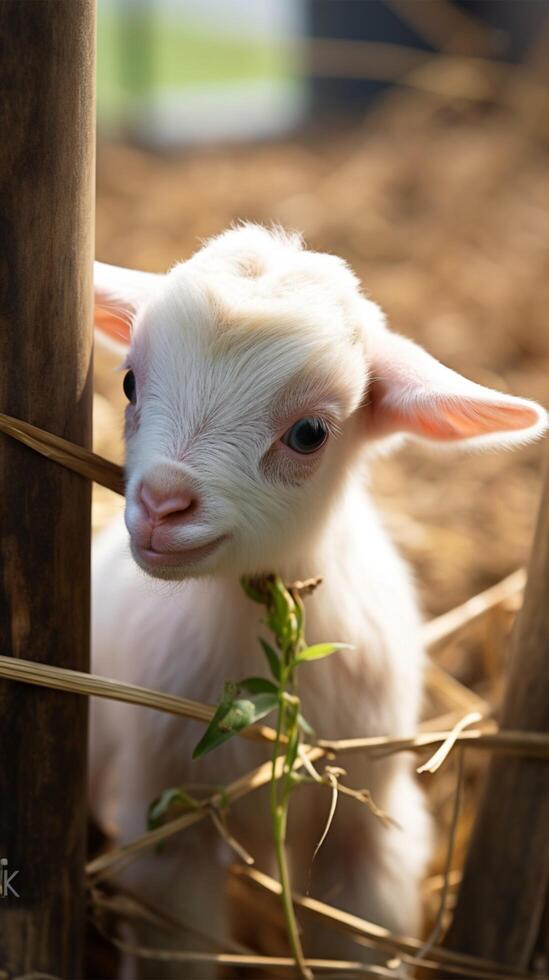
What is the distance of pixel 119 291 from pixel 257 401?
0.44 metres

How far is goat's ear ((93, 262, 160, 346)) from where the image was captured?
2018 millimetres

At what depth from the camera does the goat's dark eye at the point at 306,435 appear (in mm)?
1797

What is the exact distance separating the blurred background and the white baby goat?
1.41ft

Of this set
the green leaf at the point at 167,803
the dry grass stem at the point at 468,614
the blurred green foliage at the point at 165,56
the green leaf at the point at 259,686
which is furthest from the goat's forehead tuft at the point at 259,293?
the blurred green foliage at the point at 165,56

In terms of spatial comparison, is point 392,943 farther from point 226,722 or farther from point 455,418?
point 455,418

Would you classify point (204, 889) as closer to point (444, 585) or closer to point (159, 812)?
point (159, 812)

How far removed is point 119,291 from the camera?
6.64ft

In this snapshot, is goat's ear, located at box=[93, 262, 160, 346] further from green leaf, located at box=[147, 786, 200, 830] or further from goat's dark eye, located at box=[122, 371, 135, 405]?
green leaf, located at box=[147, 786, 200, 830]

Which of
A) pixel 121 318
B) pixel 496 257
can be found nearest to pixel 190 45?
pixel 496 257

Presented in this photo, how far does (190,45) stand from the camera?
1094 centimetres

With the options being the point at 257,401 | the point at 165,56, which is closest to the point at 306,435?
the point at 257,401

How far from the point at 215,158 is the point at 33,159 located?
646 cm

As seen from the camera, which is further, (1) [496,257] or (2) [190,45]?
(2) [190,45]

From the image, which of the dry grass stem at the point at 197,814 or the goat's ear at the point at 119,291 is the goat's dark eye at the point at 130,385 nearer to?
the goat's ear at the point at 119,291
